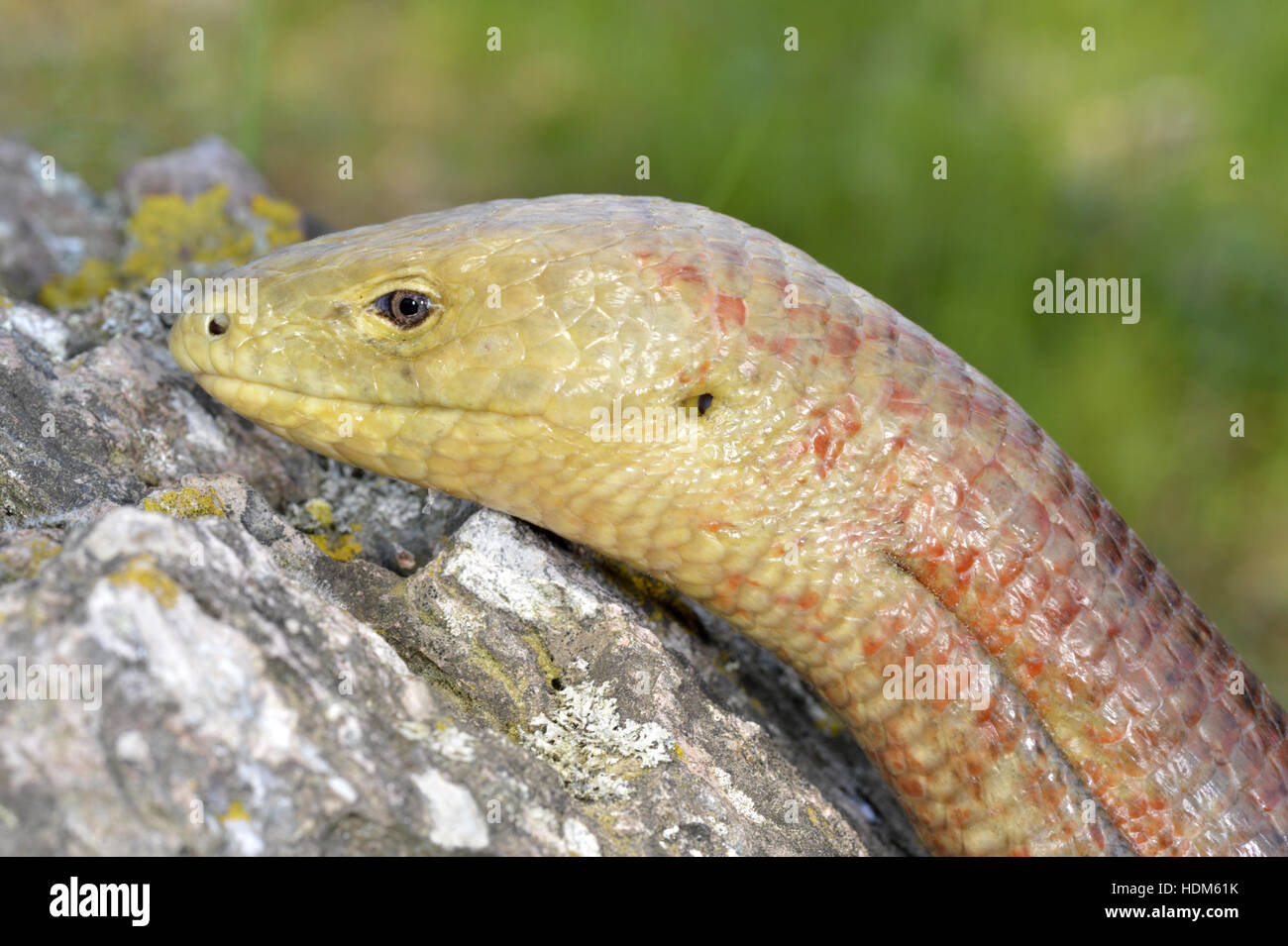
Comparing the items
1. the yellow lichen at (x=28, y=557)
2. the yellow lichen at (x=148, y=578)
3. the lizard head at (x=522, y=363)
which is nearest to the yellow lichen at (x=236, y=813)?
the yellow lichen at (x=148, y=578)

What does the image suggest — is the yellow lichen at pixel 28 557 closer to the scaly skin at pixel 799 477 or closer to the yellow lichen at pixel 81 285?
the scaly skin at pixel 799 477

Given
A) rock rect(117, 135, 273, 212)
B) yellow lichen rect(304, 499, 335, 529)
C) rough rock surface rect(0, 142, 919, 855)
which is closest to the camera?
rough rock surface rect(0, 142, 919, 855)

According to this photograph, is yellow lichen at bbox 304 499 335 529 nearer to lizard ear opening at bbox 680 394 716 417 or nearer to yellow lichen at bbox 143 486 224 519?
yellow lichen at bbox 143 486 224 519

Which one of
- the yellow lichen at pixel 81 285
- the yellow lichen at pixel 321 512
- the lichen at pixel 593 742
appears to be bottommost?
the lichen at pixel 593 742

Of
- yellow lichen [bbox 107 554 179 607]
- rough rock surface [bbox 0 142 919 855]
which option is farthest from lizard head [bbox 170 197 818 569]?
yellow lichen [bbox 107 554 179 607]

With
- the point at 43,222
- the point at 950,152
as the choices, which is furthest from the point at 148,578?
the point at 950,152

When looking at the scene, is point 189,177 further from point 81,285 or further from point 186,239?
Result: point 81,285
